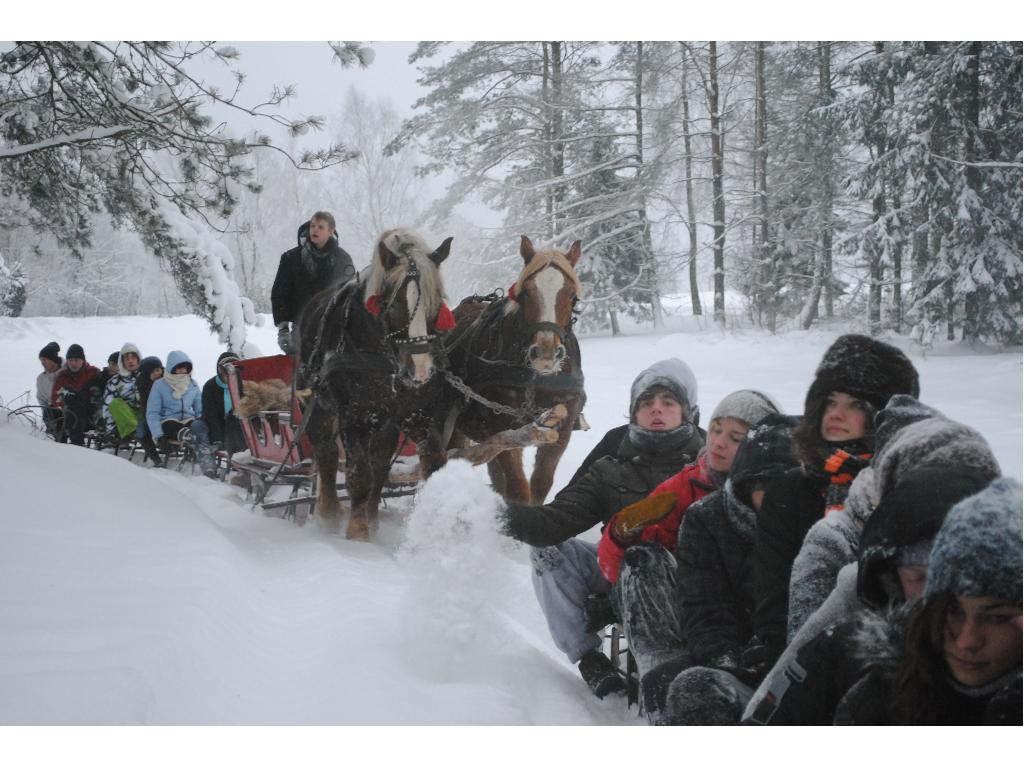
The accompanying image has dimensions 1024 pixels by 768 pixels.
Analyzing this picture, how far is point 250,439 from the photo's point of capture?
18.8 ft

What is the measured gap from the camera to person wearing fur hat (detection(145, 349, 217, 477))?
699 cm

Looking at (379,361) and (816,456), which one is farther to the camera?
(379,361)

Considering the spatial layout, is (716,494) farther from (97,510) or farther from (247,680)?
(97,510)

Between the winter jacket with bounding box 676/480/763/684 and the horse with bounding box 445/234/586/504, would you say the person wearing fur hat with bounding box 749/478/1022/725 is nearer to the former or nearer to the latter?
the winter jacket with bounding box 676/480/763/684

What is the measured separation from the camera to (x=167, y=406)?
7.18 metres

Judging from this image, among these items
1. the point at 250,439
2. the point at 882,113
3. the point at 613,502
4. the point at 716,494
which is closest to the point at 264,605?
the point at 613,502

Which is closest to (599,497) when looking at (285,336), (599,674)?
(599,674)

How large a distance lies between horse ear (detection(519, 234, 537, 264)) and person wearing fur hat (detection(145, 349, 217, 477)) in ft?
13.9

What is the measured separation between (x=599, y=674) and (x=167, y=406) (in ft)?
19.6

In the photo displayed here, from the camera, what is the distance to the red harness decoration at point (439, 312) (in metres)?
3.88

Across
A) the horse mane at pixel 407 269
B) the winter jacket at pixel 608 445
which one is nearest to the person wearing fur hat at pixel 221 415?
the horse mane at pixel 407 269

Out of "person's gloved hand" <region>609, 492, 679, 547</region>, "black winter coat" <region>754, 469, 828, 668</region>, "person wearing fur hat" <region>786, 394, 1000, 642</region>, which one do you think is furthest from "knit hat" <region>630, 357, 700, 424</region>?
"person wearing fur hat" <region>786, 394, 1000, 642</region>

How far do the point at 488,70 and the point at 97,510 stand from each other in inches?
92.6

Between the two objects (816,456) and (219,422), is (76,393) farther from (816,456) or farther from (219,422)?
(816,456)
